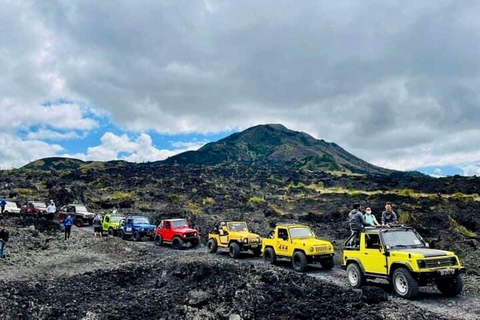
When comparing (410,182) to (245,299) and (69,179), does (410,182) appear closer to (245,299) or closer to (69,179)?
(69,179)

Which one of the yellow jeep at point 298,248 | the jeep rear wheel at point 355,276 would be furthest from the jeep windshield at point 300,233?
the jeep rear wheel at point 355,276

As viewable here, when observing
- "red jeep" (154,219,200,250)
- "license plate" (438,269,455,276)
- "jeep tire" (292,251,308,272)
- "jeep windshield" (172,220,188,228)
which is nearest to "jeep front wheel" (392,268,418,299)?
"license plate" (438,269,455,276)

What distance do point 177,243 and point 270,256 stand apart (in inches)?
329

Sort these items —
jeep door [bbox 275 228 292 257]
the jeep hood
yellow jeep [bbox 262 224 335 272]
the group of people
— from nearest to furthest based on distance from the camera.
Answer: the jeep hood, the group of people, yellow jeep [bbox 262 224 335 272], jeep door [bbox 275 228 292 257]

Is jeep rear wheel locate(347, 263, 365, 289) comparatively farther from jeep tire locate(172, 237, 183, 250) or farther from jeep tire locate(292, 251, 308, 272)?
jeep tire locate(172, 237, 183, 250)

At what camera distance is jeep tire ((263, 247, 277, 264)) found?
62.7ft

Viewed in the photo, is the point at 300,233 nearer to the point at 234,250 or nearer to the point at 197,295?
the point at 234,250

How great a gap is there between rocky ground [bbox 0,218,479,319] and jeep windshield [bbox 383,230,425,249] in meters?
1.47

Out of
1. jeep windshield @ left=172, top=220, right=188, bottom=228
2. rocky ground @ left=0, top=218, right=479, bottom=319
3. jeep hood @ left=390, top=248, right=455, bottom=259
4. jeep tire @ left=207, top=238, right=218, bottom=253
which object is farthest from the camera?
jeep windshield @ left=172, top=220, right=188, bottom=228

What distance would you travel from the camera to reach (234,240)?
71.3 feet

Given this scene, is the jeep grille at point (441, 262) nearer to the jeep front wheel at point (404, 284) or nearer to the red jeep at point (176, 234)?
the jeep front wheel at point (404, 284)

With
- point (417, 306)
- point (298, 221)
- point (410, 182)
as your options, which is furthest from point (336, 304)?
point (410, 182)

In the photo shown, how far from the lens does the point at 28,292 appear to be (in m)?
14.6

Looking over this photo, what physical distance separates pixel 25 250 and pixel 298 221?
24128 millimetres
